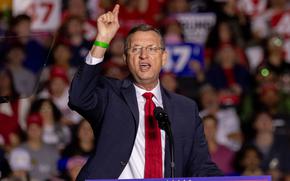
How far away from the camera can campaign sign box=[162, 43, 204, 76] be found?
12.1 metres

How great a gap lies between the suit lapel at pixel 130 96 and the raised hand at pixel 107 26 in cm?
45

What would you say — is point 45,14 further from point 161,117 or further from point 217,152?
point 161,117

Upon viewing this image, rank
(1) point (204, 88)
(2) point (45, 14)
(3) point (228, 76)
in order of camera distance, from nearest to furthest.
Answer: (1) point (204, 88) < (2) point (45, 14) < (3) point (228, 76)

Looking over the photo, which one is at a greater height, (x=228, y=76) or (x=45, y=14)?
(x=45, y=14)

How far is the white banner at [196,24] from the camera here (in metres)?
13.2

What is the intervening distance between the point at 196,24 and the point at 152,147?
24.5 ft

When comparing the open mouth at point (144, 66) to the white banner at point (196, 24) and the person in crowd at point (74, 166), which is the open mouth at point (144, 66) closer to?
the person in crowd at point (74, 166)

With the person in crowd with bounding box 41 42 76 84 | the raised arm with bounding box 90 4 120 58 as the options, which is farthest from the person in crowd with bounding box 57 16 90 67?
the raised arm with bounding box 90 4 120 58

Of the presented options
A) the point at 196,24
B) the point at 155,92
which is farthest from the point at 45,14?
the point at 155,92

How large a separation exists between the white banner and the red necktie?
706cm

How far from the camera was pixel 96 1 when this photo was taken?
13797mm

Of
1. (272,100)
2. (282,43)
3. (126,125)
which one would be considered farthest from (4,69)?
(282,43)

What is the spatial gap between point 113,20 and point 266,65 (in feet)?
22.5

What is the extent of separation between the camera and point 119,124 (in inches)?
237
